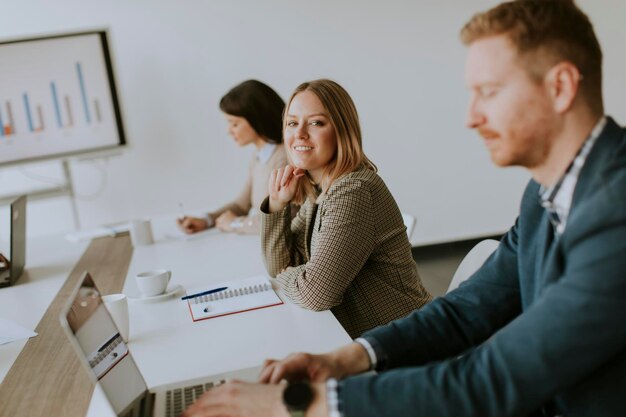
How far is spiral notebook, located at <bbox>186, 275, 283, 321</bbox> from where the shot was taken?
1600mm

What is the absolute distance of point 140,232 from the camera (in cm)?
255

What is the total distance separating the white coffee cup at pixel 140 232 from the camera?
8.34 ft

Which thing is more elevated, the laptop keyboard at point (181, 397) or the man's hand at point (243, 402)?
the man's hand at point (243, 402)

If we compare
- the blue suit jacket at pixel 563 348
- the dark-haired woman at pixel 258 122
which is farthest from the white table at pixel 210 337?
the dark-haired woman at pixel 258 122

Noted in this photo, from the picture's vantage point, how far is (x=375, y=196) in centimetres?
172

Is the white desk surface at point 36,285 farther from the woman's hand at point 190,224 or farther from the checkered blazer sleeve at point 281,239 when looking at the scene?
the checkered blazer sleeve at point 281,239

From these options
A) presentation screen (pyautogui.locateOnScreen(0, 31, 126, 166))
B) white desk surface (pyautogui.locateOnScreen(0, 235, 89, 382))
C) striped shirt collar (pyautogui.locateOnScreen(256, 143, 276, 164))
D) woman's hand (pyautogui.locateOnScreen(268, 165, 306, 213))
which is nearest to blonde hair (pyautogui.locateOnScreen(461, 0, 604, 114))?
woman's hand (pyautogui.locateOnScreen(268, 165, 306, 213))

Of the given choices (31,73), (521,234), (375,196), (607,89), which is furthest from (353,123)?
(607,89)

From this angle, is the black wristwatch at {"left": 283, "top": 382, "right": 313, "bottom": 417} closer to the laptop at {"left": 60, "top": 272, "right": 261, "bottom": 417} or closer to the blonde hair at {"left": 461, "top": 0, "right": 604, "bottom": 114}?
the laptop at {"left": 60, "top": 272, "right": 261, "bottom": 417}

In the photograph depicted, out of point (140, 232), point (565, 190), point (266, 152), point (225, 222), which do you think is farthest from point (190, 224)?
point (565, 190)

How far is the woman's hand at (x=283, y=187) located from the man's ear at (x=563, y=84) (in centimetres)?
116

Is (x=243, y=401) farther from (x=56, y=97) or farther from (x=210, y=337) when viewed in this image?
(x=56, y=97)

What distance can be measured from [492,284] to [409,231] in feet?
3.11

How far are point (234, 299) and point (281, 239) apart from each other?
32 centimetres
